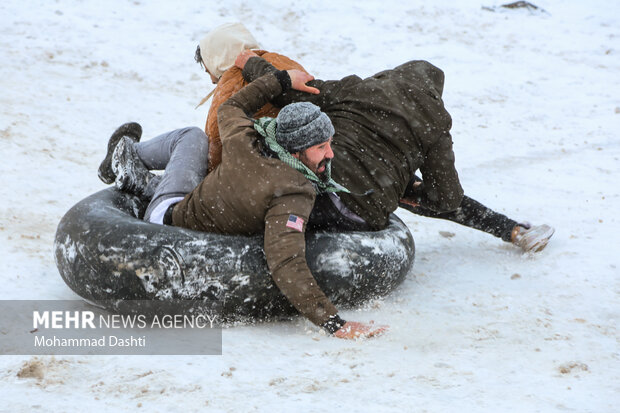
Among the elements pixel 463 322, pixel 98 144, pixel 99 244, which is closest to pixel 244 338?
pixel 99 244

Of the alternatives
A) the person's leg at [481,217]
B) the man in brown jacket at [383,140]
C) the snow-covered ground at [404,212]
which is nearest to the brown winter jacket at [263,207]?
the snow-covered ground at [404,212]

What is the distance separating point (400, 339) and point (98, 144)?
4059 millimetres

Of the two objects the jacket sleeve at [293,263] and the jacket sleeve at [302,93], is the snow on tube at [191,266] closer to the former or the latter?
the jacket sleeve at [293,263]

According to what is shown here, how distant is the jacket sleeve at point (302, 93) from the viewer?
428 cm

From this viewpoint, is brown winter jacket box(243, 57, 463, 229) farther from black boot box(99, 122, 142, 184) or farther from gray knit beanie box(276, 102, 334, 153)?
black boot box(99, 122, 142, 184)

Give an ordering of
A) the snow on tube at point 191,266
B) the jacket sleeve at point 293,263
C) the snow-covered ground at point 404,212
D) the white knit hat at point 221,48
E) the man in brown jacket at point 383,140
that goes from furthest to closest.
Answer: the white knit hat at point 221,48 → the man in brown jacket at point 383,140 → the snow on tube at point 191,266 → the jacket sleeve at point 293,263 → the snow-covered ground at point 404,212

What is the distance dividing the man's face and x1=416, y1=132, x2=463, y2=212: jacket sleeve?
33.6 inches

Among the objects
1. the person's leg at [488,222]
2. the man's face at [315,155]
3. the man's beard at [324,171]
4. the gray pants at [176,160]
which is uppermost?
the man's face at [315,155]

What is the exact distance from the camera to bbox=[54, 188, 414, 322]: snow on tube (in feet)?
11.2

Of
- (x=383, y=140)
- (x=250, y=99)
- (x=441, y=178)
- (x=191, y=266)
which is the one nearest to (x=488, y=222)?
(x=441, y=178)

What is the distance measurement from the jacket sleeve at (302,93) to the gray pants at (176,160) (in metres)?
0.51

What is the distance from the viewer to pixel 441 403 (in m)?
2.64

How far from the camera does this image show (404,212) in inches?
224

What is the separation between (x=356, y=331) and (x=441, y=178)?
4.35 ft
